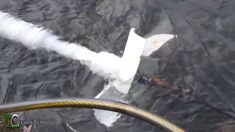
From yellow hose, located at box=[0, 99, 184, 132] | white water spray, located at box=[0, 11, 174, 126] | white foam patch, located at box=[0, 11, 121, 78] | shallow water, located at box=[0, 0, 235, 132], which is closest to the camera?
yellow hose, located at box=[0, 99, 184, 132]

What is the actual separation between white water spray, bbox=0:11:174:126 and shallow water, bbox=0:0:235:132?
7cm

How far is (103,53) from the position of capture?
383cm

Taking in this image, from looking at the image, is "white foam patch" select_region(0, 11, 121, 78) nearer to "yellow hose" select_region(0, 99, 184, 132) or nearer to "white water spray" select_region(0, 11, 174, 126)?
"white water spray" select_region(0, 11, 174, 126)

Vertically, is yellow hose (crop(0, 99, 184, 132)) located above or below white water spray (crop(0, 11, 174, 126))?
above

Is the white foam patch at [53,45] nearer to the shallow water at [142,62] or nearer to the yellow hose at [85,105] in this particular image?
the shallow water at [142,62]

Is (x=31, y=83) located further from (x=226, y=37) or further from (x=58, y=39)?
(x=226, y=37)

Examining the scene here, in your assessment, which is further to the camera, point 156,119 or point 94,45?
point 94,45

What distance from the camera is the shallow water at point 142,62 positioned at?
11.2 feet

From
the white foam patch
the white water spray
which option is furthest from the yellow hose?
the white foam patch

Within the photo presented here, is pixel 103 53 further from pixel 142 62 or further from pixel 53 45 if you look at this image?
pixel 53 45

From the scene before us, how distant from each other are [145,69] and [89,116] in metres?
0.71

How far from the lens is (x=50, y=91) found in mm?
3635

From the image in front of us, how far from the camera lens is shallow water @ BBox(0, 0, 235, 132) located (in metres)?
3.42

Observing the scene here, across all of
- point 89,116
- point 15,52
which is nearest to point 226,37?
point 89,116
